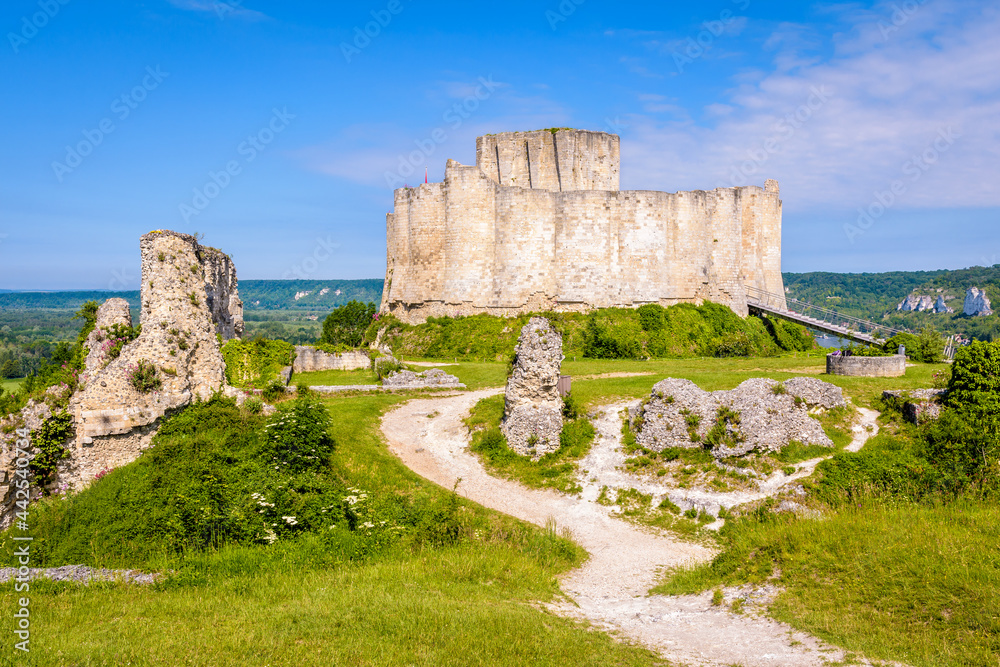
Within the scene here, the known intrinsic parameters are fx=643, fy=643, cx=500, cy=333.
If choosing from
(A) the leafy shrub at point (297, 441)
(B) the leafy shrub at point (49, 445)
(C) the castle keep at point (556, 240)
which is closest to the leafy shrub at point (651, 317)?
(C) the castle keep at point (556, 240)

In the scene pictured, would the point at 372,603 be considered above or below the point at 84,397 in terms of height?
below

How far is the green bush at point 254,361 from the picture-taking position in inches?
906

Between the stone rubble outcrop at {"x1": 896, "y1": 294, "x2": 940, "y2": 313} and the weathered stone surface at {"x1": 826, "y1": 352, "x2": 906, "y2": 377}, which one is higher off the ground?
the stone rubble outcrop at {"x1": 896, "y1": 294, "x2": 940, "y2": 313}

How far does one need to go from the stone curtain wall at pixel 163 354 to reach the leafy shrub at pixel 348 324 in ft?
85.7

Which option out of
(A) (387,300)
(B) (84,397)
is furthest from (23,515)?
(A) (387,300)

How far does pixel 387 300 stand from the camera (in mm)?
42719

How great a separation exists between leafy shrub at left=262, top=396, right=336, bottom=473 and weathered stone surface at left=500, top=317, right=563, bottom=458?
518 cm

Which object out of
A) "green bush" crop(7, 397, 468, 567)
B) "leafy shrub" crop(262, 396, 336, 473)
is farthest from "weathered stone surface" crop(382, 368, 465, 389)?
"green bush" crop(7, 397, 468, 567)

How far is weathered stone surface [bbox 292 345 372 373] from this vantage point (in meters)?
29.1

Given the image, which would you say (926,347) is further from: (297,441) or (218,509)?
(218,509)

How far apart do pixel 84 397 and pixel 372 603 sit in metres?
9.82

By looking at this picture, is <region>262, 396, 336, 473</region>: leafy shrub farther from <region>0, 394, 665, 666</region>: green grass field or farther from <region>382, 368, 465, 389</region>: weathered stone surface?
<region>382, 368, 465, 389</region>: weathered stone surface

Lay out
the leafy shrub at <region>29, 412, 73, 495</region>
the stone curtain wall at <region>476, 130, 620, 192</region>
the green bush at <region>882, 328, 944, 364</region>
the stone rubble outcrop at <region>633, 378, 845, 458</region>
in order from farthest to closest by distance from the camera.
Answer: the stone curtain wall at <region>476, 130, 620, 192</region> → the green bush at <region>882, 328, 944, 364</region> → the stone rubble outcrop at <region>633, 378, 845, 458</region> → the leafy shrub at <region>29, 412, 73, 495</region>

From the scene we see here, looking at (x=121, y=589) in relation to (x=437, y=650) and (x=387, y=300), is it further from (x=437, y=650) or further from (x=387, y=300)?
(x=387, y=300)
